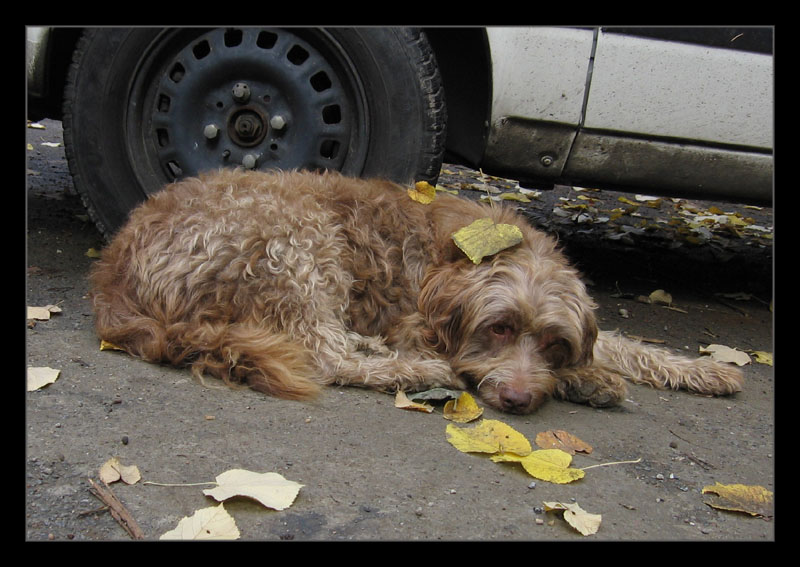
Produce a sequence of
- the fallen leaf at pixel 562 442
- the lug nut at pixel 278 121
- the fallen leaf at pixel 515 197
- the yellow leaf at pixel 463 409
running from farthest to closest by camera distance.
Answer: the fallen leaf at pixel 515 197 → the lug nut at pixel 278 121 → the yellow leaf at pixel 463 409 → the fallen leaf at pixel 562 442

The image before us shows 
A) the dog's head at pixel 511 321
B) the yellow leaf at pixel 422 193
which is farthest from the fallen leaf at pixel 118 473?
the yellow leaf at pixel 422 193

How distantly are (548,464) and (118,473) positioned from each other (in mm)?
1481

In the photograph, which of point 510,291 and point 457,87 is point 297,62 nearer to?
point 457,87

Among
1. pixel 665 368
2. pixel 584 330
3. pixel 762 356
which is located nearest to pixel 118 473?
pixel 584 330

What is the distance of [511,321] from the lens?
12.2ft

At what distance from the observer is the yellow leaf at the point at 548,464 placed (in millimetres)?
2758

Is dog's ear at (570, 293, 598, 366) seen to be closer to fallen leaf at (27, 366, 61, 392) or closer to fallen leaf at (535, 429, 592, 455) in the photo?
fallen leaf at (535, 429, 592, 455)

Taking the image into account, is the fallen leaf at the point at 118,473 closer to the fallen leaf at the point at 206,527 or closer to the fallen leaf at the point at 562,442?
the fallen leaf at the point at 206,527

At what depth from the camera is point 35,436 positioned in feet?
8.66

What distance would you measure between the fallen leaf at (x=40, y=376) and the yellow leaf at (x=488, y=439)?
63.0 inches

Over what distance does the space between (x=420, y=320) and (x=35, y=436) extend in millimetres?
1916

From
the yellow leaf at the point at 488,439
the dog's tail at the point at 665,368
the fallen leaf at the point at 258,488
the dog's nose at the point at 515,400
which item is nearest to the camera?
the fallen leaf at the point at 258,488

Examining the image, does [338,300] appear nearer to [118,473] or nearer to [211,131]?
[211,131]

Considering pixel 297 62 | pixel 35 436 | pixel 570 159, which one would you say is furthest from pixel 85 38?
pixel 570 159
